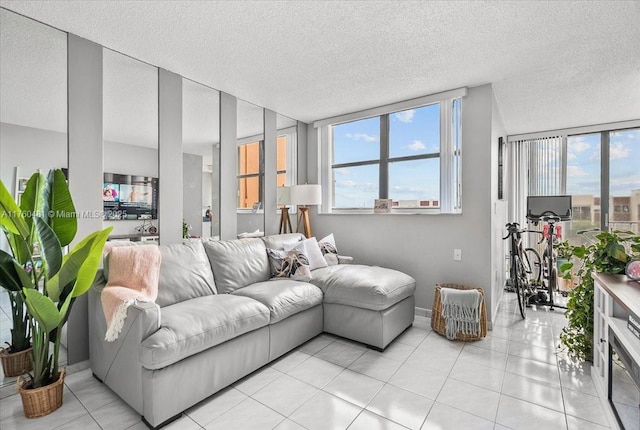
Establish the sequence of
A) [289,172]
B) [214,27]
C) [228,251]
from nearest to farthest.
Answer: [214,27], [228,251], [289,172]

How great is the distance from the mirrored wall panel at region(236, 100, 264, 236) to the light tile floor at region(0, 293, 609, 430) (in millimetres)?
1622

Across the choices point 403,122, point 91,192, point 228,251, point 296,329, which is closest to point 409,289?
point 296,329

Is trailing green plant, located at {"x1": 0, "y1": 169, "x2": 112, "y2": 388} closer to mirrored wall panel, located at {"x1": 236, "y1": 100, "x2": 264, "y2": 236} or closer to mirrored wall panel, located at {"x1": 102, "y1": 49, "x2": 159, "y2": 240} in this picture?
mirrored wall panel, located at {"x1": 102, "y1": 49, "x2": 159, "y2": 240}

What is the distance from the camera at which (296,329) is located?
2609mm

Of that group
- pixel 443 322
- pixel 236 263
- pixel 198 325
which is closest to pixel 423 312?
pixel 443 322

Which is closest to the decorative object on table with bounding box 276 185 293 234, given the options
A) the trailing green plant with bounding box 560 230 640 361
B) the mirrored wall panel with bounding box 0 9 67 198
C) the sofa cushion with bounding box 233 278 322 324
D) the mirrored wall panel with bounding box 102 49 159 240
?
the sofa cushion with bounding box 233 278 322 324

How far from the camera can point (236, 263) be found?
9.36 feet

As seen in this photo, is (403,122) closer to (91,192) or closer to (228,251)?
(228,251)

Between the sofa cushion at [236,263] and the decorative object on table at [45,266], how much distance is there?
3.30 feet

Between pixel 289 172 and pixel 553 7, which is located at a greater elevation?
pixel 553 7

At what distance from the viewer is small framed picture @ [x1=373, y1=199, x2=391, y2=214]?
379 cm

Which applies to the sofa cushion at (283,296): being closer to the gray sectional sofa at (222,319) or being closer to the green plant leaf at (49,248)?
the gray sectional sofa at (222,319)

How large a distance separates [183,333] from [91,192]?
1461mm

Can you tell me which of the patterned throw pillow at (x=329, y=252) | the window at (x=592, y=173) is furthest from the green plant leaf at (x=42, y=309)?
the window at (x=592, y=173)
